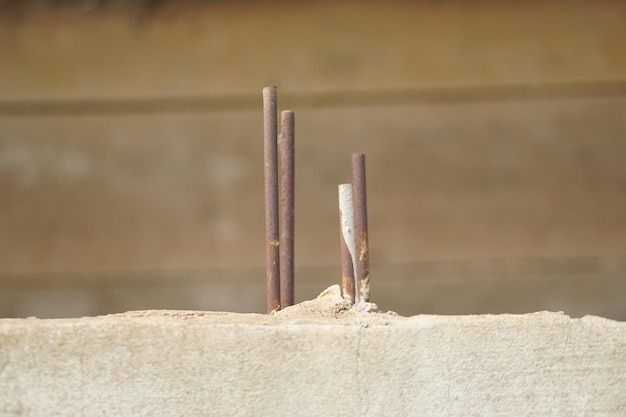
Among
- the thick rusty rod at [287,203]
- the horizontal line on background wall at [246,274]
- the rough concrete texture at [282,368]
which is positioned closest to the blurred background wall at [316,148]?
the horizontal line on background wall at [246,274]

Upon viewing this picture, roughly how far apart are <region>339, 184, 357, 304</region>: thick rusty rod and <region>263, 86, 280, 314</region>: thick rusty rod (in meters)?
0.09

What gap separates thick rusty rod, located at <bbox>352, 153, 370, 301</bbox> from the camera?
100 centimetres

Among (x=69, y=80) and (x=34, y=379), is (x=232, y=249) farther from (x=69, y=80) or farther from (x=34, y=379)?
(x=34, y=379)

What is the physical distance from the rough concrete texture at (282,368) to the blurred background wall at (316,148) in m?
1.70

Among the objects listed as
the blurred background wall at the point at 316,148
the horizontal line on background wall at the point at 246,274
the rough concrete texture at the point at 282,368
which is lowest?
the rough concrete texture at the point at 282,368

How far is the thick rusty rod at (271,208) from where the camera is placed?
1021 millimetres

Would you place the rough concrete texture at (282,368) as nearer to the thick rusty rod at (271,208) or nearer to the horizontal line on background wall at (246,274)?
the thick rusty rod at (271,208)

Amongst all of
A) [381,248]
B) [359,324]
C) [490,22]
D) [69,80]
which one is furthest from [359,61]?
[359,324]

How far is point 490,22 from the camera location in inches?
101

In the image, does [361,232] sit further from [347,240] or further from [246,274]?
[246,274]

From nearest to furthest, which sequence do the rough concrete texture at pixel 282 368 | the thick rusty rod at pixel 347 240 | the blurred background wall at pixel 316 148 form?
the rough concrete texture at pixel 282 368 → the thick rusty rod at pixel 347 240 → the blurred background wall at pixel 316 148

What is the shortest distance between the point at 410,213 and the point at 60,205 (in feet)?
3.69

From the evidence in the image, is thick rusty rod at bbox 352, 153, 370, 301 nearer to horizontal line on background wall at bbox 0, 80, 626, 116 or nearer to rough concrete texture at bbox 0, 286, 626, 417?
rough concrete texture at bbox 0, 286, 626, 417

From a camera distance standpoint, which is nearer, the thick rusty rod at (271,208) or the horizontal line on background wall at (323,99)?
the thick rusty rod at (271,208)
